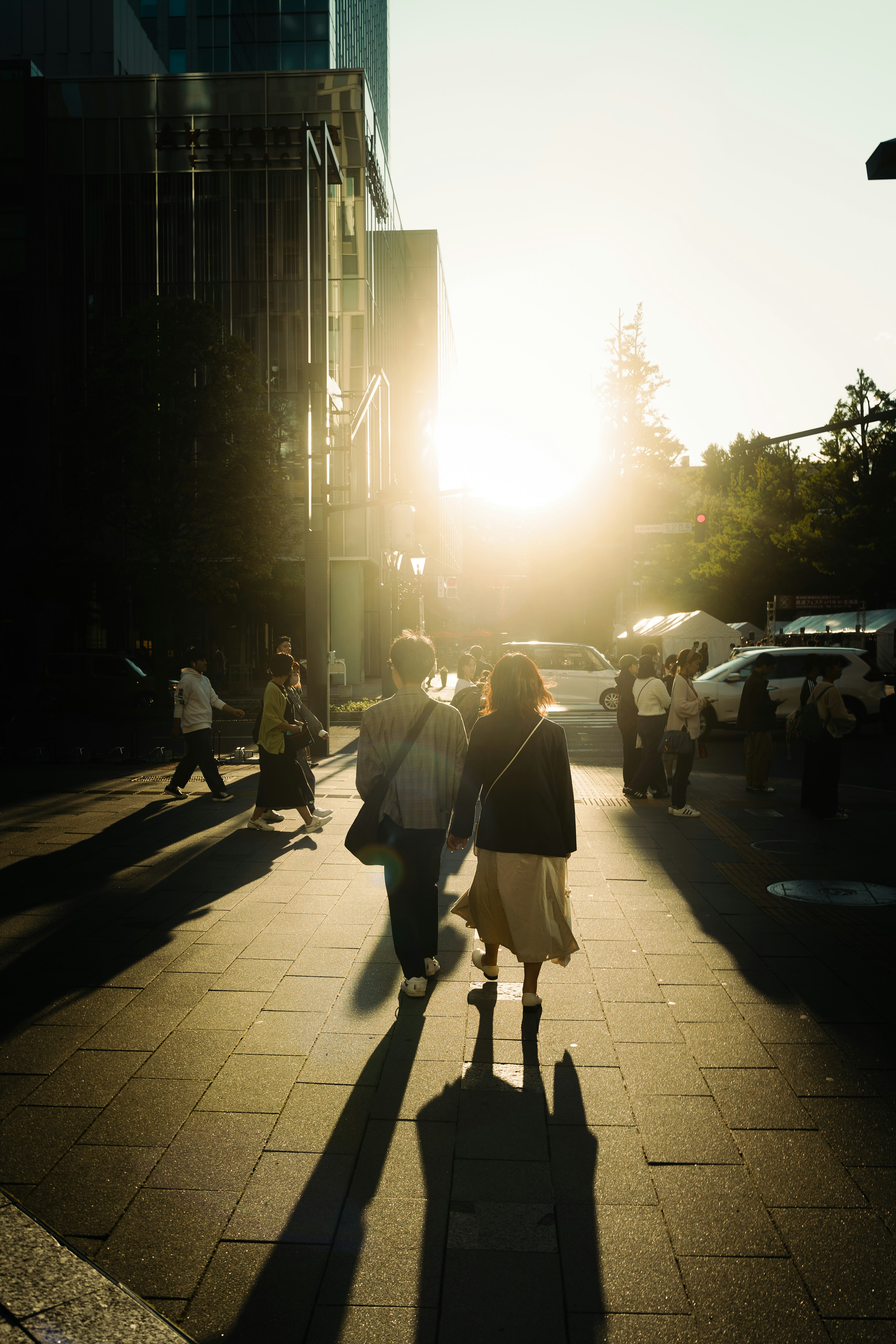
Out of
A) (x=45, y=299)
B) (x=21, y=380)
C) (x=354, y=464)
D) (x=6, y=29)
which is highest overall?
(x=6, y=29)

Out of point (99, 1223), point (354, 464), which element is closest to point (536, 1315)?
point (99, 1223)

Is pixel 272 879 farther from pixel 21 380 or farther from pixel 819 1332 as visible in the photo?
pixel 21 380

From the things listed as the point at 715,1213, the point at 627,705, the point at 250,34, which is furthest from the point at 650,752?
the point at 250,34

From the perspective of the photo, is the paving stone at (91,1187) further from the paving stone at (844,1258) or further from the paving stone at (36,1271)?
the paving stone at (844,1258)

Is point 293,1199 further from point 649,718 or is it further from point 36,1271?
point 649,718

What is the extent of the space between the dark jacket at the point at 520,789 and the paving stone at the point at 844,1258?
6.60 feet

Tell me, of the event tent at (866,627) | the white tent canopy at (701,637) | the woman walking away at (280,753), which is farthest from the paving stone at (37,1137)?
the event tent at (866,627)

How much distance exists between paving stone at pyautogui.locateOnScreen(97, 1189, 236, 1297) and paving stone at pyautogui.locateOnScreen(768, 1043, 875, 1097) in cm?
225

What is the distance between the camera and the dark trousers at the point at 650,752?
11953 mm

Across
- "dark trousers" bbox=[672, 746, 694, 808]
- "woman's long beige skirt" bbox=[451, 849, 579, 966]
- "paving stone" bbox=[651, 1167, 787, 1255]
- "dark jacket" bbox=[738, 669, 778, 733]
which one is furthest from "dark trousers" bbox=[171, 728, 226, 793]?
"paving stone" bbox=[651, 1167, 787, 1255]

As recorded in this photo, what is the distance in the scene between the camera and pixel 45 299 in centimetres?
3638

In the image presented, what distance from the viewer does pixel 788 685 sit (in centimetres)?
2164

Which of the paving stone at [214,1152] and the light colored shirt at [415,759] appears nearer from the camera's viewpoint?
the paving stone at [214,1152]

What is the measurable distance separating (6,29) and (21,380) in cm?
1430
